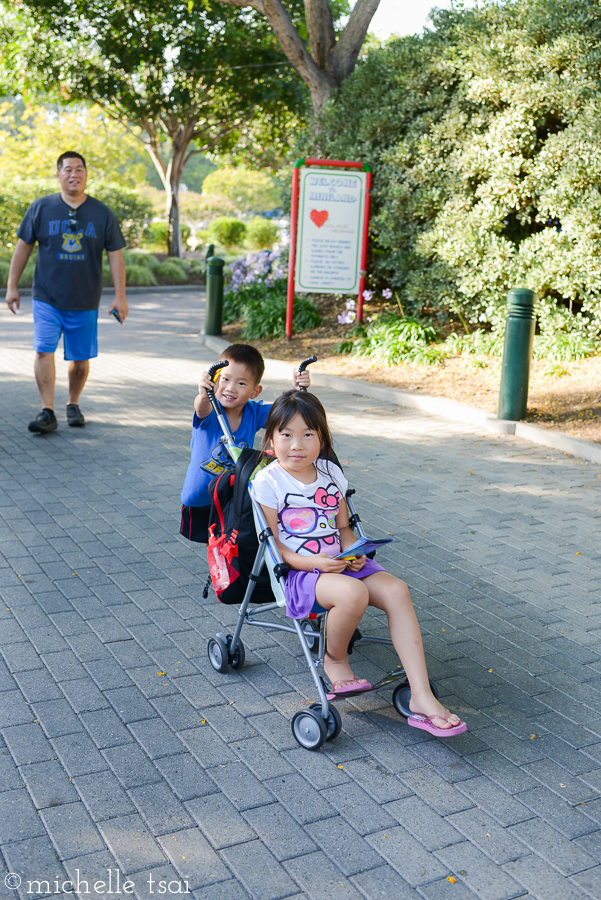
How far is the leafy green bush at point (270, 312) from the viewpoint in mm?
13109

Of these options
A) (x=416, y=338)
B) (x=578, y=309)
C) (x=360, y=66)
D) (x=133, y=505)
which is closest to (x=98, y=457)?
(x=133, y=505)

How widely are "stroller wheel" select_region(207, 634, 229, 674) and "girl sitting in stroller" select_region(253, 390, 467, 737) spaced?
48 cm

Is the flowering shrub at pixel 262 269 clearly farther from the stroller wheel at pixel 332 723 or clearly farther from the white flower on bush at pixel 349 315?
the stroller wheel at pixel 332 723

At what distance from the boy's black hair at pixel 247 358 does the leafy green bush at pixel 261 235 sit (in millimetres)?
30526

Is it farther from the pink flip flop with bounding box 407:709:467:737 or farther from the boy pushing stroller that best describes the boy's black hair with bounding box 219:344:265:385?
the pink flip flop with bounding box 407:709:467:737

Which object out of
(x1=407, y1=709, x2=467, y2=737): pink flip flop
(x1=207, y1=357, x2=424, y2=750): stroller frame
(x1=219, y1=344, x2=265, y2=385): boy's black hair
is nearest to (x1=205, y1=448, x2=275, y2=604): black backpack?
(x1=207, y1=357, x2=424, y2=750): stroller frame

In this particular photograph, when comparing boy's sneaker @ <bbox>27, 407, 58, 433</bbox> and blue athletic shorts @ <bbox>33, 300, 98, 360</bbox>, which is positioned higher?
blue athletic shorts @ <bbox>33, 300, 98, 360</bbox>

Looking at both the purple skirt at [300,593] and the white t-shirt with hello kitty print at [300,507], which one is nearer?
the purple skirt at [300,593]

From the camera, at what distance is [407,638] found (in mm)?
3162

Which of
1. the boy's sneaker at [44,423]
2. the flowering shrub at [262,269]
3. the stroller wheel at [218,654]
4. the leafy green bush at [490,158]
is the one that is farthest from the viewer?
the flowering shrub at [262,269]

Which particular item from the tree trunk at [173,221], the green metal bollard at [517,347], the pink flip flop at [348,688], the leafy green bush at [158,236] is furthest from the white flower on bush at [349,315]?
the leafy green bush at [158,236]

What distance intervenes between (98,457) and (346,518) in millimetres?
3746

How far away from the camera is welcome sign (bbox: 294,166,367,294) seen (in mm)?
11680

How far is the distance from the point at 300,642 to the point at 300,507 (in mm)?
537
